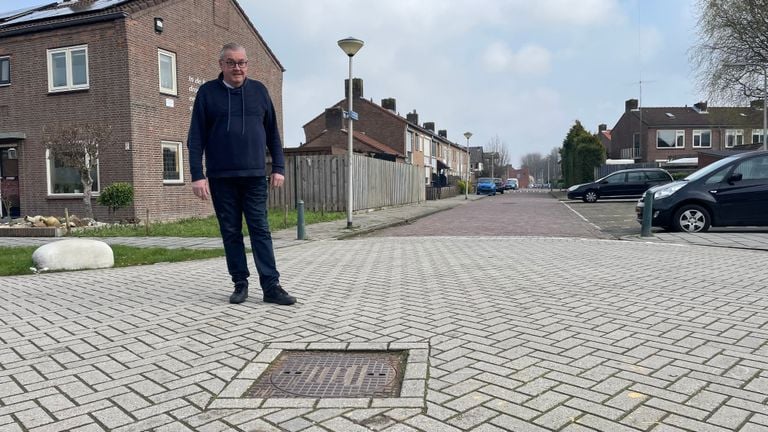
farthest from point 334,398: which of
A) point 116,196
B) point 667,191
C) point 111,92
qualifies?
point 111,92

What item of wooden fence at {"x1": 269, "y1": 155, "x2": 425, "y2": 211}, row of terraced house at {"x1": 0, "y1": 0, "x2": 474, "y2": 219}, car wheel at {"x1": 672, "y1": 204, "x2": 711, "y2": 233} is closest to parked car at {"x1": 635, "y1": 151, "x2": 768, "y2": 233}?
car wheel at {"x1": 672, "y1": 204, "x2": 711, "y2": 233}

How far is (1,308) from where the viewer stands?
16.8 ft

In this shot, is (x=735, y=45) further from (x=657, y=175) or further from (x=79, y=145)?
(x=79, y=145)

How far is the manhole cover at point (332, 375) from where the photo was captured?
2.98m

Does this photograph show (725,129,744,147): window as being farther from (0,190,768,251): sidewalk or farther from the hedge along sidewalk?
the hedge along sidewalk

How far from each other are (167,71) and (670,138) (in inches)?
2199

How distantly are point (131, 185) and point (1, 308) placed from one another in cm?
1189

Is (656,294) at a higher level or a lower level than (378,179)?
lower

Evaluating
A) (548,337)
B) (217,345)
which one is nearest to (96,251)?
(217,345)

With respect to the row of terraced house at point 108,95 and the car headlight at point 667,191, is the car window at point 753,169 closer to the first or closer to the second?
the car headlight at point 667,191

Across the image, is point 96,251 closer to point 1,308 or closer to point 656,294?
point 1,308

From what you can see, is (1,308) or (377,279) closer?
(1,308)

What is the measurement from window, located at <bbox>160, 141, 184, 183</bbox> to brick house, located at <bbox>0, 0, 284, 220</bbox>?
0.03 meters

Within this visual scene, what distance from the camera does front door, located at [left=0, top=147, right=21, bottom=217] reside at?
17772mm
